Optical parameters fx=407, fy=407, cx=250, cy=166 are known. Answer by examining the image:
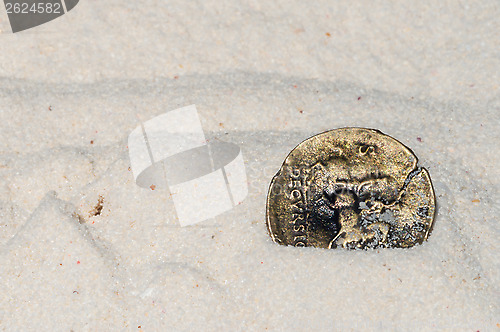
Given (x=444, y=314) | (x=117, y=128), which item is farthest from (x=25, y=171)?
(x=444, y=314)

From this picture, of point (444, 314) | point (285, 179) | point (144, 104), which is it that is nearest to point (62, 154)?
point (144, 104)

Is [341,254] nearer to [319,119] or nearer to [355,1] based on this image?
[319,119]

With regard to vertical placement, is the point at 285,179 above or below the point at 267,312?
above

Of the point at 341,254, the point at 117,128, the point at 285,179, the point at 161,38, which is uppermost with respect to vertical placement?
the point at 161,38

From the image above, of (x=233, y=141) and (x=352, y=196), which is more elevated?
(x=233, y=141)

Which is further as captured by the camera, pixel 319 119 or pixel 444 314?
pixel 319 119
